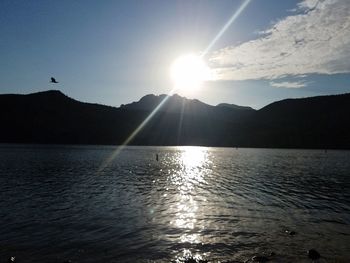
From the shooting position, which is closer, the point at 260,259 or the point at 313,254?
the point at 260,259

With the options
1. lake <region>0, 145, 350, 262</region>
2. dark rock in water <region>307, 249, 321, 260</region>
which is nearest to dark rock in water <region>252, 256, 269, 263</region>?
lake <region>0, 145, 350, 262</region>

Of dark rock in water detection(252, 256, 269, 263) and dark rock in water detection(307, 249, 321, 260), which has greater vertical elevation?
dark rock in water detection(307, 249, 321, 260)

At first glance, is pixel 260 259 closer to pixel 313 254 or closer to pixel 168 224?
pixel 313 254

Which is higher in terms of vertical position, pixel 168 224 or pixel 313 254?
pixel 313 254

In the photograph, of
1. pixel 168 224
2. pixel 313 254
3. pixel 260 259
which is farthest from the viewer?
pixel 168 224

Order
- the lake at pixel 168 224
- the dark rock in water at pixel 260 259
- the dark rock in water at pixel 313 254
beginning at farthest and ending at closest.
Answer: the lake at pixel 168 224 → the dark rock in water at pixel 313 254 → the dark rock in water at pixel 260 259

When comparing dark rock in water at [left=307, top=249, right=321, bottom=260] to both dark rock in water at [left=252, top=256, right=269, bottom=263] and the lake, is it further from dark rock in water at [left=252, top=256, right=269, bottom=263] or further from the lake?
dark rock in water at [left=252, top=256, right=269, bottom=263]

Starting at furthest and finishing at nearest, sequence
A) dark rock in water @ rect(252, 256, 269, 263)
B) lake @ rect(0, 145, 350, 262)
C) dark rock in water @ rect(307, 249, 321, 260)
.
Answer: lake @ rect(0, 145, 350, 262)
dark rock in water @ rect(307, 249, 321, 260)
dark rock in water @ rect(252, 256, 269, 263)

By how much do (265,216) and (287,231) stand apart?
5900 mm

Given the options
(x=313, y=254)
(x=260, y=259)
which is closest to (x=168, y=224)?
(x=260, y=259)

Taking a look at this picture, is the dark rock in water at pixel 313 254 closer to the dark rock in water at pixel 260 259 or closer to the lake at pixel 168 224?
the lake at pixel 168 224

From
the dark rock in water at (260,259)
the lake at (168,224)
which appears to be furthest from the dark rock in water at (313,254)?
the dark rock in water at (260,259)

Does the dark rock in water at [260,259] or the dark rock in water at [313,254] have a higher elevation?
the dark rock in water at [313,254]

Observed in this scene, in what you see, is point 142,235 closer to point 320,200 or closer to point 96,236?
point 96,236
